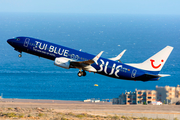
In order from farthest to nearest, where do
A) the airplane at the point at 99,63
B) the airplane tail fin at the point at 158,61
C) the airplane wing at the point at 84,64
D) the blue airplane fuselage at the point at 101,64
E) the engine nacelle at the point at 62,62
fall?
the airplane tail fin at the point at 158,61 → the blue airplane fuselage at the point at 101,64 → the airplane at the point at 99,63 → the engine nacelle at the point at 62,62 → the airplane wing at the point at 84,64

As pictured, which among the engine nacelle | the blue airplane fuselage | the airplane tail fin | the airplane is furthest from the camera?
the airplane tail fin

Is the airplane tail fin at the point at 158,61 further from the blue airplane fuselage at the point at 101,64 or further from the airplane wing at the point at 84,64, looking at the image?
the airplane wing at the point at 84,64

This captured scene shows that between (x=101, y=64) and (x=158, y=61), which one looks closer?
(x=101, y=64)

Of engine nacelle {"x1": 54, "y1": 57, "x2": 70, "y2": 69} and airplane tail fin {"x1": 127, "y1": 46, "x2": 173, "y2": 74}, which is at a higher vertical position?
airplane tail fin {"x1": 127, "y1": 46, "x2": 173, "y2": 74}

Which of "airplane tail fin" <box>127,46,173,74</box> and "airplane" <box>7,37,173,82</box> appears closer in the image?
"airplane" <box>7,37,173,82</box>

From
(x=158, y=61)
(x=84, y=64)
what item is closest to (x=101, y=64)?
(x=84, y=64)

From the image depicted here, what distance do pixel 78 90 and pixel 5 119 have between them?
113232 mm

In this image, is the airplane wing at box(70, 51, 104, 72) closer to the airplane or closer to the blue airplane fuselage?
the airplane

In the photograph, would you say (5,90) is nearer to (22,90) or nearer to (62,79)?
(22,90)

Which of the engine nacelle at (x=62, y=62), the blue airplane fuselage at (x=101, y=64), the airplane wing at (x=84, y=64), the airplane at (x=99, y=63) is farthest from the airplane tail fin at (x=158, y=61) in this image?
the engine nacelle at (x=62, y=62)

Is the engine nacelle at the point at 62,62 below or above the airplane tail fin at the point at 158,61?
below

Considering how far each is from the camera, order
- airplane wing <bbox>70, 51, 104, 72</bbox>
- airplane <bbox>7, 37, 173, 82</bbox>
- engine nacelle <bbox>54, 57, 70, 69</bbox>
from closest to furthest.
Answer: airplane wing <bbox>70, 51, 104, 72</bbox> < engine nacelle <bbox>54, 57, 70, 69</bbox> < airplane <bbox>7, 37, 173, 82</bbox>

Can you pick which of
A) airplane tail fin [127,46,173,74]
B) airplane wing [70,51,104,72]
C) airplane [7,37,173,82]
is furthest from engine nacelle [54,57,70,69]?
airplane tail fin [127,46,173,74]

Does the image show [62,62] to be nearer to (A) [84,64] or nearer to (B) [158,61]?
(A) [84,64]
